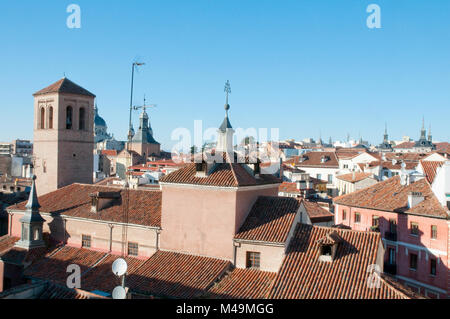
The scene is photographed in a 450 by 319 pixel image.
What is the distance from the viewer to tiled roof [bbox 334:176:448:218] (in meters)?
29.8

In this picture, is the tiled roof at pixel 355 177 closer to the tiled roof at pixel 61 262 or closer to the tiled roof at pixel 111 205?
the tiled roof at pixel 111 205

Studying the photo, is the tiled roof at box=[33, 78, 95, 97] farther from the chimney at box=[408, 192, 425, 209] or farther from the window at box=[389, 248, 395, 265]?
the window at box=[389, 248, 395, 265]

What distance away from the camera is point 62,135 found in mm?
34969

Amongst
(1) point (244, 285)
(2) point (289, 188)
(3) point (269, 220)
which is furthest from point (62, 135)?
(2) point (289, 188)

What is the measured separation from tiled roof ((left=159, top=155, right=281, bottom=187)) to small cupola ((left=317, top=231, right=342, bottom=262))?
183 inches

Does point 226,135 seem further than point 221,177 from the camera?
Yes

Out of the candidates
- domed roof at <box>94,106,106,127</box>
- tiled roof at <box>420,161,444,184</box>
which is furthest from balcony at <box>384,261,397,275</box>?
domed roof at <box>94,106,106,127</box>

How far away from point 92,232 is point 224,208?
8923 mm

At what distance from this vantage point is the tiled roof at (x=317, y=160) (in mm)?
78125

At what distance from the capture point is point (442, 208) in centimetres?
2906

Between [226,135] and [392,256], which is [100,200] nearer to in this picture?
[226,135]

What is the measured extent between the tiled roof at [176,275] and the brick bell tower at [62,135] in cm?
1544

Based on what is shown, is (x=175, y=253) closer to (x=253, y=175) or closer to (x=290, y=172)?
(x=253, y=175)

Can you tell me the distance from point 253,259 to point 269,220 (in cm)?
197
